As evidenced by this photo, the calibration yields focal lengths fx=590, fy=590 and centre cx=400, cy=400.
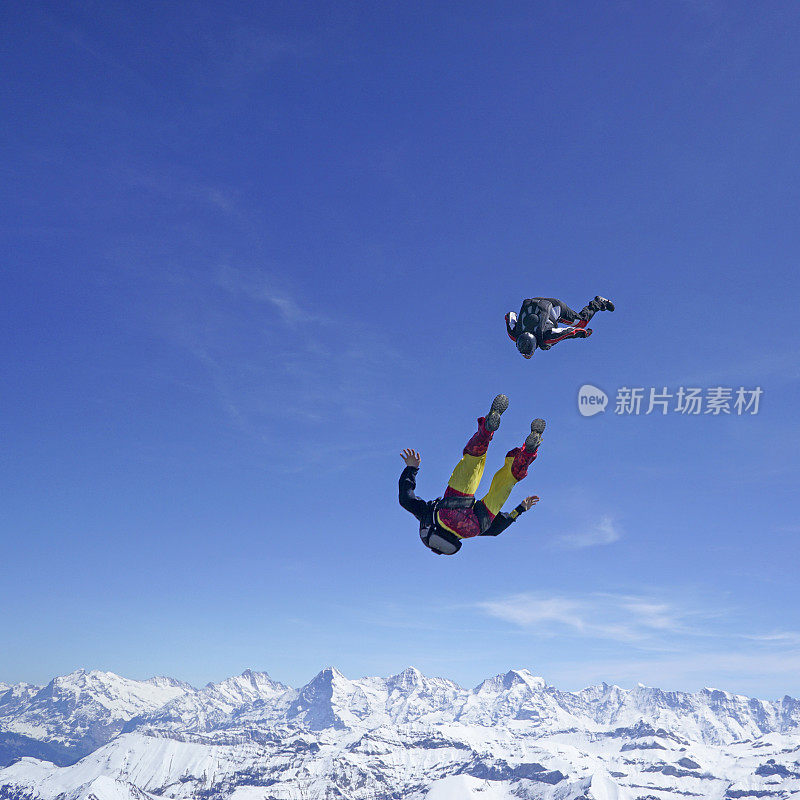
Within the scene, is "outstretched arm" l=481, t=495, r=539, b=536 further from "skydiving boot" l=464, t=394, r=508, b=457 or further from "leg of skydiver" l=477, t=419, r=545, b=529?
"skydiving boot" l=464, t=394, r=508, b=457

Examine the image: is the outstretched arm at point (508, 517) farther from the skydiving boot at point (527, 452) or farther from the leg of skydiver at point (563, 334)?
the leg of skydiver at point (563, 334)

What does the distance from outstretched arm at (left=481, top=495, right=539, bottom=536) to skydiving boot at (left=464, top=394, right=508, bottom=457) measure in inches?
107

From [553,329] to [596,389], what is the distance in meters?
2.32

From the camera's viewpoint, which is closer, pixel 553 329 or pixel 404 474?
pixel 553 329

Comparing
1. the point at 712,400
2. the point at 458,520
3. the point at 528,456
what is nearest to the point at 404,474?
the point at 458,520

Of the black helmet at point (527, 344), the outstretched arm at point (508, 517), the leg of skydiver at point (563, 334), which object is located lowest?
the outstretched arm at point (508, 517)

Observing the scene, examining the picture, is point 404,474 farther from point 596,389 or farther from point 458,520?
point 596,389

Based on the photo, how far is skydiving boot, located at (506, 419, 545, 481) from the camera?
16.0 m

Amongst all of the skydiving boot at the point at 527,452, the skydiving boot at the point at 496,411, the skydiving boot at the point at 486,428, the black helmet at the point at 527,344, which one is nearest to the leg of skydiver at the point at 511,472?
the skydiving boot at the point at 527,452

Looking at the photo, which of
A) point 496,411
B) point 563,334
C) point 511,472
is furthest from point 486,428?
point 563,334

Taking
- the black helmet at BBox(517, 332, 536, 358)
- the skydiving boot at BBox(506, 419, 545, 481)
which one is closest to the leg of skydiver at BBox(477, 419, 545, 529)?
the skydiving boot at BBox(506, 419, 545, 481)

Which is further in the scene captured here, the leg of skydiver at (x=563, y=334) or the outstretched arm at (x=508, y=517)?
the outstretched arm at (x=508, y=517)

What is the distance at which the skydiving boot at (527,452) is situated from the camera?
16.0m

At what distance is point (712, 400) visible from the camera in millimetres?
29234
